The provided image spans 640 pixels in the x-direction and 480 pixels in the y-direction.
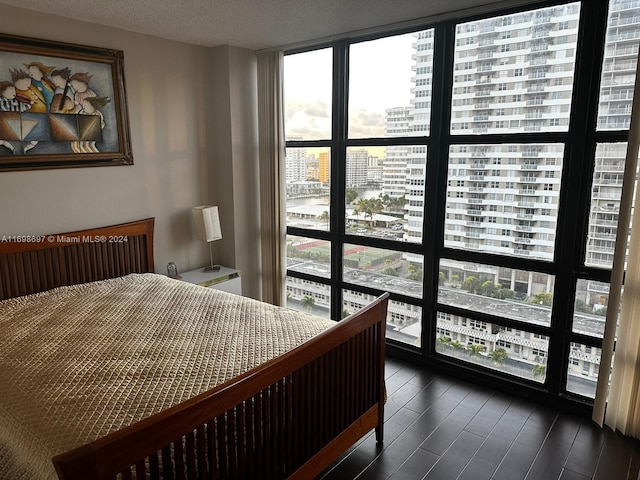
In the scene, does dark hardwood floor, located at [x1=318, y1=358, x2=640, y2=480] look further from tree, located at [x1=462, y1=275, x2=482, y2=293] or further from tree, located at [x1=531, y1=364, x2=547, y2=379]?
tree, located at [x1=462, y1=275, x2=482, y2=293]

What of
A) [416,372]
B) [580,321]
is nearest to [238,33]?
[416,372]

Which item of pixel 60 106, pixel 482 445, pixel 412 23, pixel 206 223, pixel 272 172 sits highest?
pixel 412 23

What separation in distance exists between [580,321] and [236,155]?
2.93 m

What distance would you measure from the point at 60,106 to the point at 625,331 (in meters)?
3.80

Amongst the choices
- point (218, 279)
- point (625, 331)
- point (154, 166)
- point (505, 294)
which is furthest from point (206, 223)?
point (625, 331)

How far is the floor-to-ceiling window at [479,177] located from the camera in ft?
8.87

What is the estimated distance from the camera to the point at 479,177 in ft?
10.3

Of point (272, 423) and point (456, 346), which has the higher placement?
point (272, 423)

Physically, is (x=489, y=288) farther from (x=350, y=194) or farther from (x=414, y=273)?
(x=350, y=194)

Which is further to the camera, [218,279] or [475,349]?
[218,279]

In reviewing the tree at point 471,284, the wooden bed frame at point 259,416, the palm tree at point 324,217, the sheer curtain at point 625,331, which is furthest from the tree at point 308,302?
the sheer curtain at point 625,331

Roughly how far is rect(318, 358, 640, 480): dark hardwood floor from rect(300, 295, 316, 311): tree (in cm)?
135

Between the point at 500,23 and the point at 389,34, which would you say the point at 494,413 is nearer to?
the point at 500,23

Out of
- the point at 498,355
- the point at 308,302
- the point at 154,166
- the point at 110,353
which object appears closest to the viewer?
the point at 110,353
